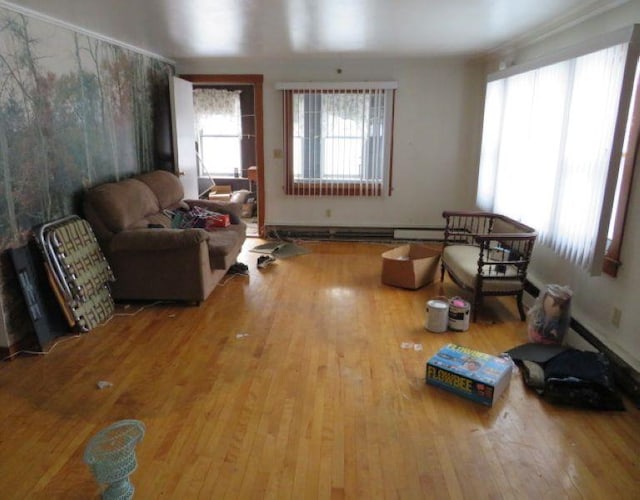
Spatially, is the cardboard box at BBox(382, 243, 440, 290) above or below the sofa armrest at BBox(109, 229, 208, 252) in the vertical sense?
below

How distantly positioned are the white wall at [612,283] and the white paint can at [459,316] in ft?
2.37

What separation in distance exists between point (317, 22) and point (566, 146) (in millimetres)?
2017

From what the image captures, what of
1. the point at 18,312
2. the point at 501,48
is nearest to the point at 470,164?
the point at 501,48

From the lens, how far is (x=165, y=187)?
4.62 meters

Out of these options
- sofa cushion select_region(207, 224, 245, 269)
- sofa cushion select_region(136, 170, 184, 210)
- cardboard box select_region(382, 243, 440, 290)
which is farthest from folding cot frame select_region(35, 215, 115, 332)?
cardboard box select_region(382, 243, 440, 290)

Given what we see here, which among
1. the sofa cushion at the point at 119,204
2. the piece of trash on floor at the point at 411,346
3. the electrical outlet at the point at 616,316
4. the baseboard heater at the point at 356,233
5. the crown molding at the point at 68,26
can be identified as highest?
the crown molding at the point at 68,26

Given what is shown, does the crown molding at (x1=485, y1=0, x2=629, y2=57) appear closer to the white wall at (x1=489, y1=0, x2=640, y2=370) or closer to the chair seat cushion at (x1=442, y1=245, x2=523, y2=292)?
the white wall at (x1=489, y1=0, x2=640, y2=370)

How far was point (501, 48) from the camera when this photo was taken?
4.59 m

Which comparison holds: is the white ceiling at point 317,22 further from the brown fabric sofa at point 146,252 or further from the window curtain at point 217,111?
the window curtain at point 217,111

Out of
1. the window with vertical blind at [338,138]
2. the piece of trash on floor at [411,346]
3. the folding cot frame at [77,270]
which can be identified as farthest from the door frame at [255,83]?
the piece of trash on floor at [411,346]

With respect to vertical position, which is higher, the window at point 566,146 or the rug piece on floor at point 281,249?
the window at point 566,146

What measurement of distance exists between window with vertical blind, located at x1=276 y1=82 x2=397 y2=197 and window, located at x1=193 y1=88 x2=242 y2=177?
260 cm

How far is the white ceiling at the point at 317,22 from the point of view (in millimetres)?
2902

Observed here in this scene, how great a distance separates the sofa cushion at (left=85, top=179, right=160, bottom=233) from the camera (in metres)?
3.58
